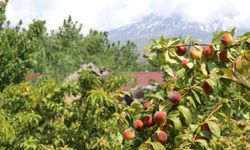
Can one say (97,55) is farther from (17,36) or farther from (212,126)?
(212,126)

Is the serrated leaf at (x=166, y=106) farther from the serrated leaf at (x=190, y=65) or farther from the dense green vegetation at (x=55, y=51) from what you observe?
the dense green vegetation at (x=55, y=51)

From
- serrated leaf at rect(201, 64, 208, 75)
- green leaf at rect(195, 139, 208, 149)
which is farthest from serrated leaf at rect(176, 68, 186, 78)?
green leaf at rect(195, 139, 208, 149)

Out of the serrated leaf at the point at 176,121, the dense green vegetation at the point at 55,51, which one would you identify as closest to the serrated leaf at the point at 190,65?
the serrated leaf at the point at 176,121

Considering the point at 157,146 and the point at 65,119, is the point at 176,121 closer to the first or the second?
the point at 157,146

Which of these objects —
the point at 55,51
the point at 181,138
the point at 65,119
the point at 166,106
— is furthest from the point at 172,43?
the point at 55,51

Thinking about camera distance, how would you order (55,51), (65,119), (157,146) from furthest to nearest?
(55,51) → (65,119) → (157,146)

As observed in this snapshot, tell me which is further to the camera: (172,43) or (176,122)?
(172,43)

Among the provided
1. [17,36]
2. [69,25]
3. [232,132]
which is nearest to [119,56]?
[69,25]

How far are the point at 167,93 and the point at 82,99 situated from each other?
4.12m

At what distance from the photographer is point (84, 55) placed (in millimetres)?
42469

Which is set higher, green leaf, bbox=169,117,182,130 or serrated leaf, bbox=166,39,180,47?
serrated leaf, bbox=166,39,180,47

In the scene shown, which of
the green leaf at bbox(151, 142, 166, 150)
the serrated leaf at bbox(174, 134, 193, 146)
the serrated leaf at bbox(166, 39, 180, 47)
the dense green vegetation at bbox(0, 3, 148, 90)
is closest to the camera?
the green leaf at bbox(151, 142, 166, 150)

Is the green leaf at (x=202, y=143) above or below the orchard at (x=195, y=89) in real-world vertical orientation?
below

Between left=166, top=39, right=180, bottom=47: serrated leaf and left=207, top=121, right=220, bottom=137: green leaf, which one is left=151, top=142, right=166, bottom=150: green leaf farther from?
left=166, top=39, right=180, bottom=47: serrated leaf
